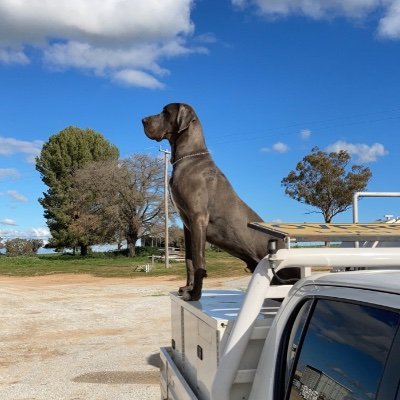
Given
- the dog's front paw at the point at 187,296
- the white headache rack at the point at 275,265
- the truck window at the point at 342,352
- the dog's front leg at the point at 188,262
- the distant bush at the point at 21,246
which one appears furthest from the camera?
the distant bush at the point at 21,246

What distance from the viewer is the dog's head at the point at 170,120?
14.6 ft

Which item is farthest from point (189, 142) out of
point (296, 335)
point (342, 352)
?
point (342, 352)

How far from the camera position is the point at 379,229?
2758 millimetres

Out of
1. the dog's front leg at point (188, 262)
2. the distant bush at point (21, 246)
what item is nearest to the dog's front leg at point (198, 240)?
the dog's front leg at point (188, 262)

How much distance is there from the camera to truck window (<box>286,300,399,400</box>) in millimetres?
1551

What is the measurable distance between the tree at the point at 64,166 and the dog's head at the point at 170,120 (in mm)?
45722

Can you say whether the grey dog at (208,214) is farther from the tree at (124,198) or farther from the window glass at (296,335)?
the tree at (124,198)

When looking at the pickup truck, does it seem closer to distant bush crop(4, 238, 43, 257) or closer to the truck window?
the truck window

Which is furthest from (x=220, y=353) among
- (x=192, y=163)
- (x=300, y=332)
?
(x=192, y=163)

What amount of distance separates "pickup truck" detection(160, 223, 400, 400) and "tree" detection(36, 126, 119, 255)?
1875 inches

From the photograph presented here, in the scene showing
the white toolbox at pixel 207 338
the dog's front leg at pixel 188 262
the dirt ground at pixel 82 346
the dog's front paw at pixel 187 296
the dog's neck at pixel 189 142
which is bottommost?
the dirt ground at pixel 82 346

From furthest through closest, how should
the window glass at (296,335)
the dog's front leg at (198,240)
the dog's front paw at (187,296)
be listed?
A: the dog's front leg at (198,240) → the dog's front paw at (187,296) → the window glass at (296,335)

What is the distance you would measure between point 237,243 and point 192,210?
0.43 m

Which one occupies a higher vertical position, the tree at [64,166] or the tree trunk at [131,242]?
the tree at [64,166]
